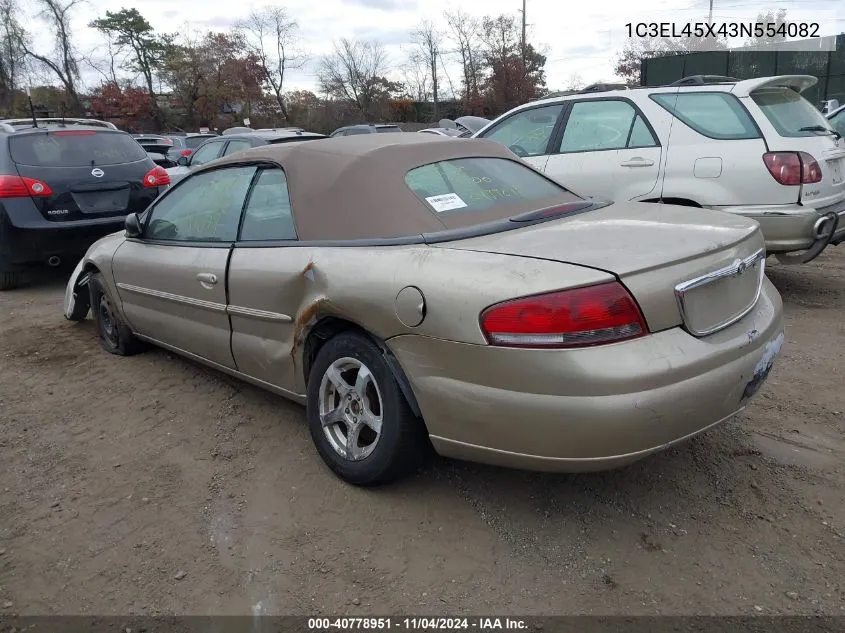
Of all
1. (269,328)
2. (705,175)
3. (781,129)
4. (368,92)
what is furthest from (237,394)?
(368,92)

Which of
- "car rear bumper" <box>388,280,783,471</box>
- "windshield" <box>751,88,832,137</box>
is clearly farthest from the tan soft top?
"windshield" <box>751,88,832,137</box>

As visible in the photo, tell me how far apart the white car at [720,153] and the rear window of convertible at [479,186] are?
213cm

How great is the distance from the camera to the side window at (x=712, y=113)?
517 centimetres

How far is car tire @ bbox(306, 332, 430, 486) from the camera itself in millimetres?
2645

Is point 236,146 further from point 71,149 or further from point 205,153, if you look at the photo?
point 71,149

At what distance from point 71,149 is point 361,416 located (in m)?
5.79

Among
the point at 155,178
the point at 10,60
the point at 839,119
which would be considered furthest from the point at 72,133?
the point at 10,60

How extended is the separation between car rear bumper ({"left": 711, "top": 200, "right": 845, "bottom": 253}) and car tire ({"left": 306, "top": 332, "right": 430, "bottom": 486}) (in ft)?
11.7

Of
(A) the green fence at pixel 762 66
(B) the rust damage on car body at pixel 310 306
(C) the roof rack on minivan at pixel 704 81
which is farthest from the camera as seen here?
(A) the green fence at pixel 762 66

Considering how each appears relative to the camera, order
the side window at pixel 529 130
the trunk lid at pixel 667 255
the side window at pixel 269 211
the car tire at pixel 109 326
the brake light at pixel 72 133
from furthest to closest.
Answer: the brake light at pixel 72 133 < the side window at pixel 529 130 < the car tire at pixel 109 326 < the side window at pixel 269 211 < the trunk lid at pixel 667 255

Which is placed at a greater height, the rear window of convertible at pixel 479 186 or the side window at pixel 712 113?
the side window at pixel 712 113

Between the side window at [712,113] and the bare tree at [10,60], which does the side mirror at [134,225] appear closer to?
the side window at [712,113]

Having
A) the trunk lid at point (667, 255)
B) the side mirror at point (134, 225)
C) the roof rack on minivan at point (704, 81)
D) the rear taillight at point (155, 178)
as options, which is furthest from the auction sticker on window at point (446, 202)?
the rear taillight at point (155, 178)

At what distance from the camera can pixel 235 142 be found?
951 centimetres
